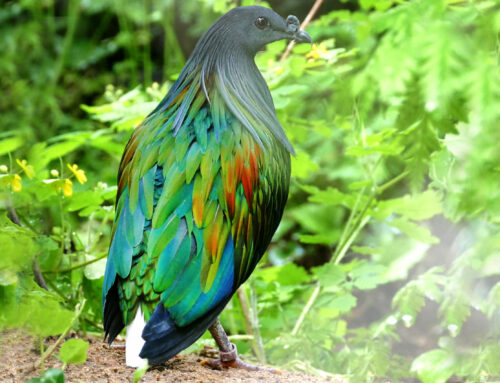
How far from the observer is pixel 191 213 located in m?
1.54

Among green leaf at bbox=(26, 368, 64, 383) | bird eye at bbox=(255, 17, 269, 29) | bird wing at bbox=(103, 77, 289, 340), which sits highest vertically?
bird eye at bbox=(255, 17, 269, 29)

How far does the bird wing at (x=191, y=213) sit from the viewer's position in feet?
4.93

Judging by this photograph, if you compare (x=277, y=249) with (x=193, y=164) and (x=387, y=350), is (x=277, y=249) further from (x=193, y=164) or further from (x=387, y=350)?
(x=193, y=164)

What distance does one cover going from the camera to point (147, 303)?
151cm

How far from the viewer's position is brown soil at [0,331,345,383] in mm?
1673

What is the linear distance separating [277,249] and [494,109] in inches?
139

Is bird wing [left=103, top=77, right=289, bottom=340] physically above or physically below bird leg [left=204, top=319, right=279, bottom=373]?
above

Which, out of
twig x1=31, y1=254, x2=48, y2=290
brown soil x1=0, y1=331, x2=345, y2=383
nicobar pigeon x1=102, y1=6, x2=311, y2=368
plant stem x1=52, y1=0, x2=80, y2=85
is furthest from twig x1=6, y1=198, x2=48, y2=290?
plant stem x1=52, y1=0, x2=80, y2=85

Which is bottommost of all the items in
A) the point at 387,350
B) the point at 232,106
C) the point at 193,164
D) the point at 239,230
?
the point at 387,350

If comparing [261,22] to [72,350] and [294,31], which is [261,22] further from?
[72,350]

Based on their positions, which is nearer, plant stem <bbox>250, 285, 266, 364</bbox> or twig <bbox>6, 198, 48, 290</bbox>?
twig <bbox>6, 198, 48, 290</bbox>

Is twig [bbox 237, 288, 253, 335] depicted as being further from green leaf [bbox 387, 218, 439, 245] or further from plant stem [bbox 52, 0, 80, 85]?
plant stem [bbox 52, 0, 80, 85]

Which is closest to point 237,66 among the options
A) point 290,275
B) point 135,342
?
point 135,342

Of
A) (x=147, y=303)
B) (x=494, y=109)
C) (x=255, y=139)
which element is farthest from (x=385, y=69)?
(x=147, y=303)
